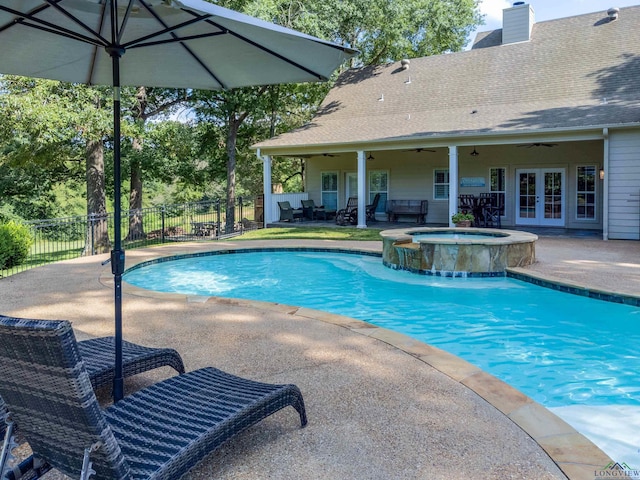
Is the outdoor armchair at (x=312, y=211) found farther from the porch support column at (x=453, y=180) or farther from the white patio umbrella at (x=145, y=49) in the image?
the white patio umbrella at (x=145, y=49)

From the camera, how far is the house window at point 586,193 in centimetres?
1473

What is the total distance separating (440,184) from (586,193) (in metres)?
4.53

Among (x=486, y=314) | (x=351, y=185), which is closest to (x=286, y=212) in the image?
(x=351, y=185)

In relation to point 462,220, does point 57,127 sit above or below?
above

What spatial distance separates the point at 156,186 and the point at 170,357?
32.0m

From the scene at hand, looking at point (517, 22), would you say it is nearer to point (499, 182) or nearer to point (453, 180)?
point (499, 182)

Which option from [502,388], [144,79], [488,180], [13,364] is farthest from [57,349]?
[488,180]

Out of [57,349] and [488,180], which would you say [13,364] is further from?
[488,180]

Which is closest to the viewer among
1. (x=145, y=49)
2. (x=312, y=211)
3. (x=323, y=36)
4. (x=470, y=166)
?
(x=145, y=49)

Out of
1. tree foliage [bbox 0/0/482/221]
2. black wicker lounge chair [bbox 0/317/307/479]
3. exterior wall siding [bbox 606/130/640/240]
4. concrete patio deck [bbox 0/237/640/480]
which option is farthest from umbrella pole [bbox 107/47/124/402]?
exterior wall siding [bbox 606/130/640/240]

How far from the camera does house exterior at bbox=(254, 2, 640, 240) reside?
1255 cm

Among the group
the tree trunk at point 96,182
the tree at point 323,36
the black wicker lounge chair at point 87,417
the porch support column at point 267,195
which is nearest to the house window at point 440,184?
the porch support column at point 267,195

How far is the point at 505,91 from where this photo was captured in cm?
1577

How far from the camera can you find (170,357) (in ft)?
11.6
